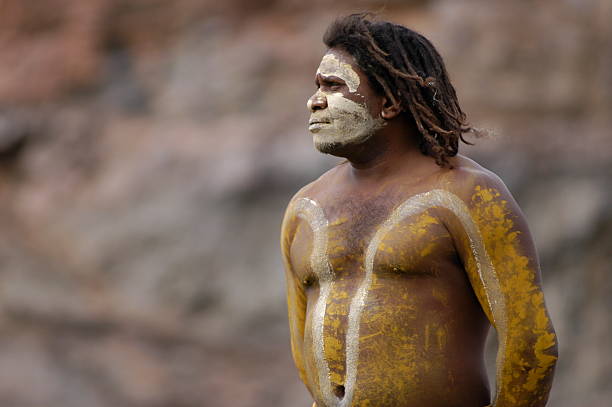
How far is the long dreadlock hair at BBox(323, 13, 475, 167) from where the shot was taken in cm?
391

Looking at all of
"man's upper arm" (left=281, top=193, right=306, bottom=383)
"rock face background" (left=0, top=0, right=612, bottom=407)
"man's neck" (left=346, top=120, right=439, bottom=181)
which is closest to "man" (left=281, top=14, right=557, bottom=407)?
"man's neck" (left=346, top=120, right=439, bottom=181)

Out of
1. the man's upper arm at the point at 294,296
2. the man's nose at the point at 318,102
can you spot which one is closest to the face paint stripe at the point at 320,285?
the man's upper arm at the point at 294,296

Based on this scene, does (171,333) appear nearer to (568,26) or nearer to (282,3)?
(282,3)

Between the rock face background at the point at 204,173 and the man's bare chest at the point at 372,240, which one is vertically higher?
the rock face background at the point at 204,173

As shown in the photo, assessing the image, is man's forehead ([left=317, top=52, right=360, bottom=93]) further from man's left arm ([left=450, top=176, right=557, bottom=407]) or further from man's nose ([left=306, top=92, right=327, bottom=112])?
man's left arm ([left=450, top=176, right=557, bottom=407])

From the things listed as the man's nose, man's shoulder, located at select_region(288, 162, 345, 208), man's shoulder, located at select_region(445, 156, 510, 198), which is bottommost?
man's shoulder, located at select_region(445, 156, 510, 198)

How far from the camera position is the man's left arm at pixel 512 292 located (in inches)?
145

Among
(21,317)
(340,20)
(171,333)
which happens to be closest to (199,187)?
(171,333)

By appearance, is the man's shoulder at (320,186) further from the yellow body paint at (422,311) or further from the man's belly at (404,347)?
the man's belly at (404,347)

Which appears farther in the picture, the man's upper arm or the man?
the man's upper arm

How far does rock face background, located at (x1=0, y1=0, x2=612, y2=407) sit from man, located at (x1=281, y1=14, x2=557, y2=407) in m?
6.18

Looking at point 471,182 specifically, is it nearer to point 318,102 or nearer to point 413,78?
point 413,78

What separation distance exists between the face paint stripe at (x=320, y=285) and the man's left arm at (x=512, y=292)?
523 millimetres

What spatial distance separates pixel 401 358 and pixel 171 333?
768 centimetres
